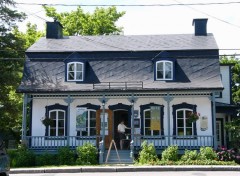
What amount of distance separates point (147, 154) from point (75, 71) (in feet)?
23.7

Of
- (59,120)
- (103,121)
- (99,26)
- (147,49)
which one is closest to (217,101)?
(147,49)

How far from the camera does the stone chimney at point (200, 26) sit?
27875mm

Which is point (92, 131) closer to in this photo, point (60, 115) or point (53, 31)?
point (60, 115)

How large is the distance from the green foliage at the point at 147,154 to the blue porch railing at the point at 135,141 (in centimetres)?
132

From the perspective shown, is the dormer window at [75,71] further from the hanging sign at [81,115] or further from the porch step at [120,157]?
the porch step at [120,157]

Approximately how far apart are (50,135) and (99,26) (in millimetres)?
17233

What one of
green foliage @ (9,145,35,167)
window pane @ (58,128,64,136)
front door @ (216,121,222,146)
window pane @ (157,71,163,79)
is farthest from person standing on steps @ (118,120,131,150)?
front door @ (216,121,222,146)

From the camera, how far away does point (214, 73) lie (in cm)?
2391

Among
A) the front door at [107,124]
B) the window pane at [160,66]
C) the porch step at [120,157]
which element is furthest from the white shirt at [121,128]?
the window pane at [160,66]

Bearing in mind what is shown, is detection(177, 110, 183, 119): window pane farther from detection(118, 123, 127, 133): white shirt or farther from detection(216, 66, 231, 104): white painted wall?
detection(216, 66, 231, 104): white painted wall

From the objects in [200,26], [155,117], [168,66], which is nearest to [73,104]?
[155,117]

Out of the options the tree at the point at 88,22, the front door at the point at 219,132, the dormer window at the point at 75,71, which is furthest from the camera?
the tree at the point at 88,22

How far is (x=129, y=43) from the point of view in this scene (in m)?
26.9

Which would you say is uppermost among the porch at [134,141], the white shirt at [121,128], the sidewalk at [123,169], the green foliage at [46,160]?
the white shirt at [121,128]
